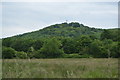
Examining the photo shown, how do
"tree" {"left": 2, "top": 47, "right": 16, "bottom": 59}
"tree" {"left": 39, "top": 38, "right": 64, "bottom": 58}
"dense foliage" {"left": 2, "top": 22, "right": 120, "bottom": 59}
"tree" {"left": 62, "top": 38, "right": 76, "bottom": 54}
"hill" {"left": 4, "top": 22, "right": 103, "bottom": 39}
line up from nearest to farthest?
"tree" {"left": 2, "top": 47, "right": 16, "bottom": 59}, "dense foliage" {"left": 2, "top": 22, "right": 120, "bottom": 59}, "tree" {"left": 39, "top": 38, "right": 64, "bottom": 58}, "tree" {"left": 62, "top": 38, "right": 76, "bottom": 54}, "hill" {"left": 4, "top": 22, "right": 103, "bottom": 39}

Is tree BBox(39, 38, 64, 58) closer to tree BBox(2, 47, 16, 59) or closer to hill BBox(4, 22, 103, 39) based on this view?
tree BBox(2, 47, 16, 59)

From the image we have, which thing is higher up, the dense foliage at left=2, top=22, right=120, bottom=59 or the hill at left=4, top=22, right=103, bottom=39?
the hill at left=4, top=22, right=103, bottom=39

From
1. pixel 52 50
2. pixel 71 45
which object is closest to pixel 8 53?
pixel 52 50

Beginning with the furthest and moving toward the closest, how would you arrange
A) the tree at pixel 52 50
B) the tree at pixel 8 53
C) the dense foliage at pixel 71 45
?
the tree at pixel 52 50, the dense foliage at pixel 71 45, the tree at pixel 8 53

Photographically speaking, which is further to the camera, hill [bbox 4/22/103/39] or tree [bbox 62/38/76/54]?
hill [bbox 4/22/103/39]

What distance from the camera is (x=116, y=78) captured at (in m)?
4.85

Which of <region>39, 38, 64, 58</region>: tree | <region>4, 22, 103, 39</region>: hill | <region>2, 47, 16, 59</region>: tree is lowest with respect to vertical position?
<region>39, 38, 64, 58</region>: tree

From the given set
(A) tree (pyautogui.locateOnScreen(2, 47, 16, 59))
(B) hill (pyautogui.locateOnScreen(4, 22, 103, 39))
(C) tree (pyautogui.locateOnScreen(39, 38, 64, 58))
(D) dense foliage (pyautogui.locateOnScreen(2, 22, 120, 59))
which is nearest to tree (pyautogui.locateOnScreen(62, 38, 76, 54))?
(D) dense foliage (pyautogui.locateOnScreen(2, 22, 120, 59))

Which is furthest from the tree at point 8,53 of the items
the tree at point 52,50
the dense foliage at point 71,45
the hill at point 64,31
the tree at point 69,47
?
the hill at point 64,31

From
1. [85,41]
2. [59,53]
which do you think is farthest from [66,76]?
[85,41]

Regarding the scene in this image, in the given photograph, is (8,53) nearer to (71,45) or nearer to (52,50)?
(52,50)

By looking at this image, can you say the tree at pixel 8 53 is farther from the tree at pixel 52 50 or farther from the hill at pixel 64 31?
the hill at pixel 64 31

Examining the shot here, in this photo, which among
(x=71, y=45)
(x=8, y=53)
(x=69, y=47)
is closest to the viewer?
(x=8, y=53)

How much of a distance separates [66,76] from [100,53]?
4374 cm
